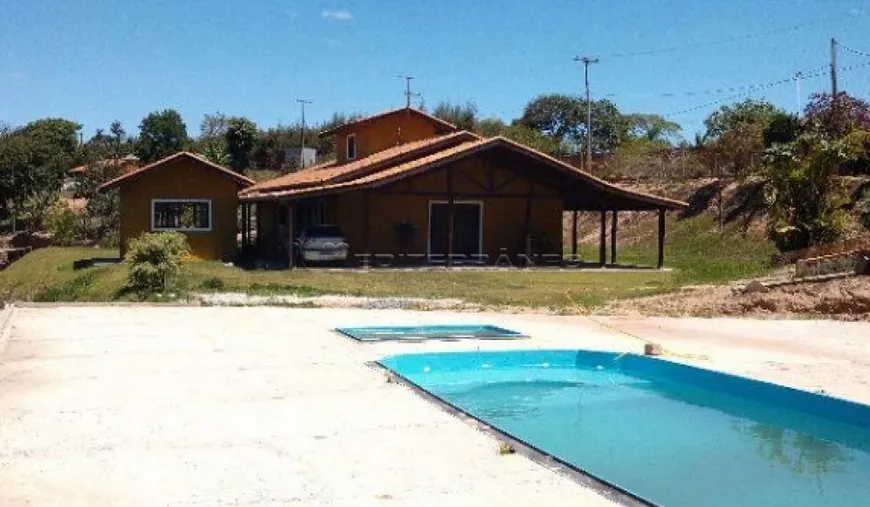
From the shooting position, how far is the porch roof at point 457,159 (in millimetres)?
27781

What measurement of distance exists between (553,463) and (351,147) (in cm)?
3182

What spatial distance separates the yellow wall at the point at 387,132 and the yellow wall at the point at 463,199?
618cm

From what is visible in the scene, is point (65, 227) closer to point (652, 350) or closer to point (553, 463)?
point (652, 350)

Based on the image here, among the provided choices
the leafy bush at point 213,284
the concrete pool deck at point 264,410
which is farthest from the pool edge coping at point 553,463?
the leafy bush at point 213,284

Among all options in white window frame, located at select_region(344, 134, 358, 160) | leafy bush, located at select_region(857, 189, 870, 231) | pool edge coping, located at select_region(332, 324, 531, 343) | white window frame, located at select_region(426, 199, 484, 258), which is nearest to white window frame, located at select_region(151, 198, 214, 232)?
white window frame, located at select_region(426, 199, 484, 258)

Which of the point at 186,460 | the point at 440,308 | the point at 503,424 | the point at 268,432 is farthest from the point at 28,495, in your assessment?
the point at 440,308

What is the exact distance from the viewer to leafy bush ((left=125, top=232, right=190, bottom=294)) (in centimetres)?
2000

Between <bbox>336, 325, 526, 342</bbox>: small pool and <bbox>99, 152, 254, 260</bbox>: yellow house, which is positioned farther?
<bbox>99, 152, 254, 260</bbox>: yellow house

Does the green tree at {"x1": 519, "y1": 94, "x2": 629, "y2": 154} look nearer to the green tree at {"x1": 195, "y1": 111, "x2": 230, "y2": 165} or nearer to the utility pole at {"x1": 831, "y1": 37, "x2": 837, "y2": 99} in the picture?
the green tree at {"x1": 195, "y1": 111, "x2": 230, "y2": 165}

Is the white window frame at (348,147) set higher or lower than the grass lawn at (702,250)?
higher

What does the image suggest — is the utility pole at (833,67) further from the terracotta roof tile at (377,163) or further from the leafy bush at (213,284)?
the leafy bush at (213,284)

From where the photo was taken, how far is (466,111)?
71750mm

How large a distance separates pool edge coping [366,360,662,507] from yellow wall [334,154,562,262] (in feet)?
69.4

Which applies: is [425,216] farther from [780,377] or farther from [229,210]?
[780,377]
